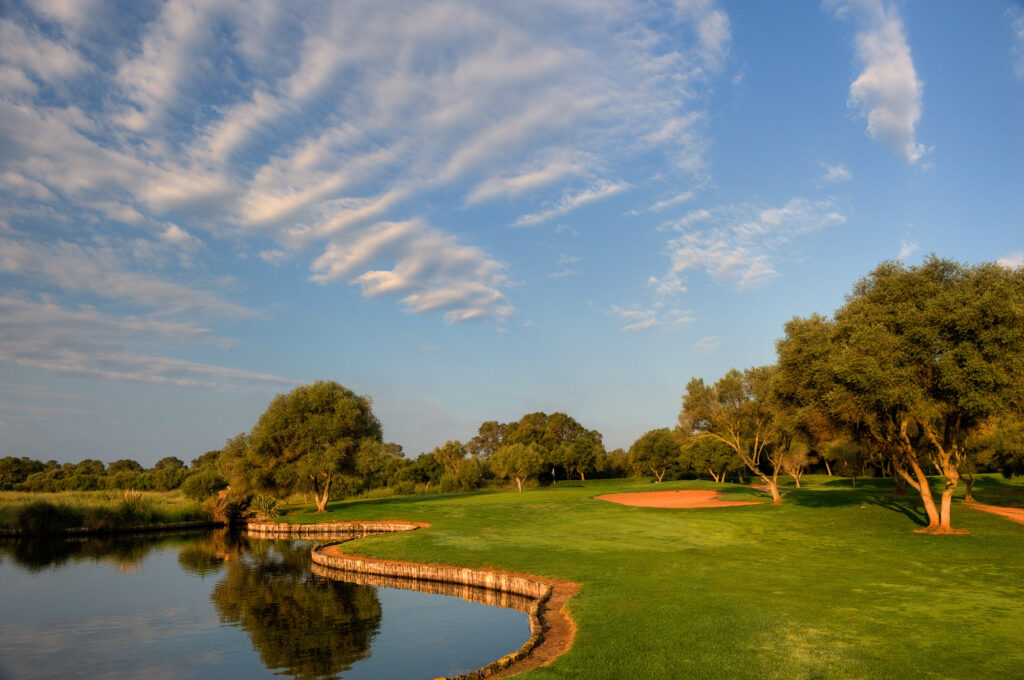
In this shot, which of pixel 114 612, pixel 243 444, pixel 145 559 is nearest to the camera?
pixel 114 612

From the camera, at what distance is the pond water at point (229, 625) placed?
14.9 meters

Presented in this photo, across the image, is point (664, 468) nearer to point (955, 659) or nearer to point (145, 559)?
point (145, 559)

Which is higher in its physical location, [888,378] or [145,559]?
[888,378]

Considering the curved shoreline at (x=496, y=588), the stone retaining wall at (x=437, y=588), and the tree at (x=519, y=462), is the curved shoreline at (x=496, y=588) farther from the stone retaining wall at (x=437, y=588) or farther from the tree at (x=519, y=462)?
the tree at (x=519, y=462)

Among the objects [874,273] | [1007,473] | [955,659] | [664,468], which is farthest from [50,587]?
[1007,473]

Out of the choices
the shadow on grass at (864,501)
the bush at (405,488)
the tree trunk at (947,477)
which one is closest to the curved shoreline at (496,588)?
the tree trunk at (947,477)

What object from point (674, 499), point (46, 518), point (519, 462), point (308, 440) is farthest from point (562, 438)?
point (46, 518)

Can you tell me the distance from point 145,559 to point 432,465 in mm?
55056

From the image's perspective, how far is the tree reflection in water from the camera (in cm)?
1545

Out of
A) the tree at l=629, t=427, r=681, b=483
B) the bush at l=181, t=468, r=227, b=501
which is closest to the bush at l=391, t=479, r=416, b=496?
the bush at l=181, t=468, r=227, b=501

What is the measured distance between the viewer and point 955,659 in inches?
440

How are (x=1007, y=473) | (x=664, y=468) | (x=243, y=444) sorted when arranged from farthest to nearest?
1. (x=664, y=468)
2. (x=1007, y=473)
3. (x=243, y=444)

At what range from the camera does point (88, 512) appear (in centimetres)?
4331

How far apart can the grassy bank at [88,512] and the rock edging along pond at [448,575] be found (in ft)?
79.8
